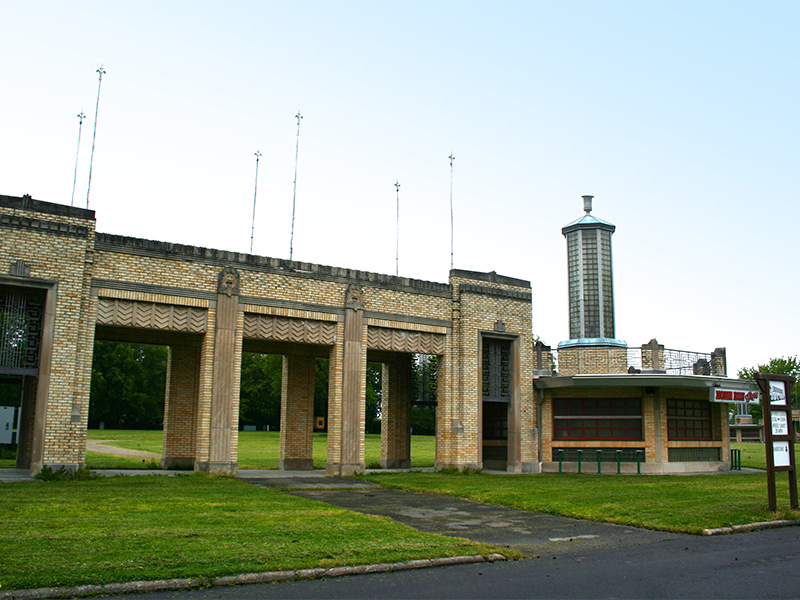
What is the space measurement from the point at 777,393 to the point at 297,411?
712 inches

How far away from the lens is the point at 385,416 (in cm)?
3128

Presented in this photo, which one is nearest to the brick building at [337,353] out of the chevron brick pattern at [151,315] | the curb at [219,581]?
the chevron brick pattern at [151,315]

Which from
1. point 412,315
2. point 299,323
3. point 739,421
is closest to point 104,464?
point 299,323

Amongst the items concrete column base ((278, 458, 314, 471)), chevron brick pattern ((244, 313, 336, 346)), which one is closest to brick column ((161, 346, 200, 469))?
concrete column base ((278, 458, 314, 471))

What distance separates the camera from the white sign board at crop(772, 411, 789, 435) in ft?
51.6

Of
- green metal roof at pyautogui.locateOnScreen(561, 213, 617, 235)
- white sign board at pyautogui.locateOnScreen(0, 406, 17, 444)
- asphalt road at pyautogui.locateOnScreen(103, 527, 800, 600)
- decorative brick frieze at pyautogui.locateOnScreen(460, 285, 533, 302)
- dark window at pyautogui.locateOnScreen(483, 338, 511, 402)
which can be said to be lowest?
asphalt road at pyautogui.locateOnScreen(103, 527, 800, 600)

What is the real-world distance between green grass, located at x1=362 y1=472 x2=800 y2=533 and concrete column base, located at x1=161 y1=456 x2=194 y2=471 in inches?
286

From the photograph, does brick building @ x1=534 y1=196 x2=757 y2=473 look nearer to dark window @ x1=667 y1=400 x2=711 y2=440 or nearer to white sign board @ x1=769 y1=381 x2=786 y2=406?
dark window @ x1=667 y1=400 x2=711 y2=440

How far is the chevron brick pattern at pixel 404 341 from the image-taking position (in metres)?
26.1

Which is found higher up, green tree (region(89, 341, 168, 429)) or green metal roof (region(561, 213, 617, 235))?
green metal roof (region(561, 213, 617, 235))

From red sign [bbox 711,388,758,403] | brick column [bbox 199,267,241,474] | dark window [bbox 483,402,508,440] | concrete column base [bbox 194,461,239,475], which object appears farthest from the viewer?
dark window [bbox 483,402,508,440]

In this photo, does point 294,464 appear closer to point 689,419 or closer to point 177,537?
point 689,419

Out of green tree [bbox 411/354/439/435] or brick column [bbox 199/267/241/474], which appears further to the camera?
green tree [bbox 411/354/439/435]

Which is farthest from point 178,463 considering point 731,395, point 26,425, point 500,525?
point 731,395
